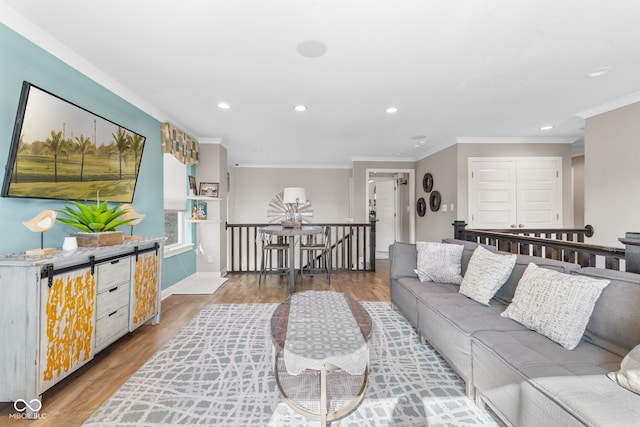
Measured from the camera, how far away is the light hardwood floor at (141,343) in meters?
1.55

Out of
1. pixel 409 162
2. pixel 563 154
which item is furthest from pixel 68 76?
pixel 563 154

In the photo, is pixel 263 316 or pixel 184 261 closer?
pixel 263 316

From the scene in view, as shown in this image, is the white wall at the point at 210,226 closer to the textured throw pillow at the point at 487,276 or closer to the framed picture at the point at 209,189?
the framed picture at the point at 209,189

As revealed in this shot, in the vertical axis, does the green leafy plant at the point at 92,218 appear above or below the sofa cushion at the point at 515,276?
above

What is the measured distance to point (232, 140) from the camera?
4641mm

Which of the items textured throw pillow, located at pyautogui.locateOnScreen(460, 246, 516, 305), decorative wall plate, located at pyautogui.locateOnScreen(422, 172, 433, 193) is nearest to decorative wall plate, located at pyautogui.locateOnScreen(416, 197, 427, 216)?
decorative wall plate, located at pyautogui.locateOnScreen(422, 172, 433, 193)

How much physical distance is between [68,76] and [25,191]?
1017mm

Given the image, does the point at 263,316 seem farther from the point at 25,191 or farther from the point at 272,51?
the point at 272,51

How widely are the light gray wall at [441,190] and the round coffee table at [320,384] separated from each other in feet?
12.0

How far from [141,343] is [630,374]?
10.2ft

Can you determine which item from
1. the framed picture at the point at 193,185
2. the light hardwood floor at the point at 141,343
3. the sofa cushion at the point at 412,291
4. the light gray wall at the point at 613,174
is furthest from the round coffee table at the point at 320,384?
the light gray wall at the point at 613,174

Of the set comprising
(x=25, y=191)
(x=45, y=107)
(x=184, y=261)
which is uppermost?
(x=45, y=107)

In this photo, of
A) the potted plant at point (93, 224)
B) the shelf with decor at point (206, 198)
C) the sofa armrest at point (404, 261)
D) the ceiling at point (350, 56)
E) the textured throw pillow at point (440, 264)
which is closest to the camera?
the ceiling at point (350, 56)

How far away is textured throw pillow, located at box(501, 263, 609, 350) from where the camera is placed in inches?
54.7
